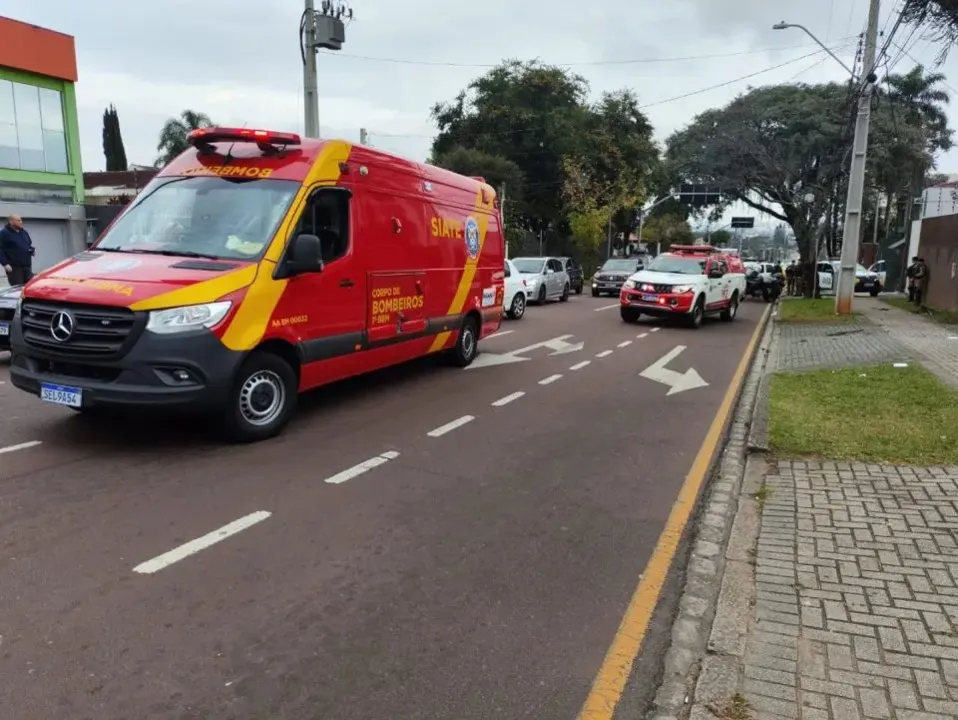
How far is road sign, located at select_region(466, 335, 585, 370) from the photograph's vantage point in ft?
38.1

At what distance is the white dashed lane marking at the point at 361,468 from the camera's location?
5.64 metres

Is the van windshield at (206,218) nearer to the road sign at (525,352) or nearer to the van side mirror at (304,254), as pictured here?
the van side mirror at (304,254)

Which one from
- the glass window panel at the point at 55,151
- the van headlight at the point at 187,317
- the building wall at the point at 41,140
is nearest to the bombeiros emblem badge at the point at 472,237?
the van headlight at the point at 187,317

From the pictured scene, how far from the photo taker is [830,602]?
12.7 feet

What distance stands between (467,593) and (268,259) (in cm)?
371

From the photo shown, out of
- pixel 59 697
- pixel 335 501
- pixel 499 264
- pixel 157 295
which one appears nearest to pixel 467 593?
pixel 335 501

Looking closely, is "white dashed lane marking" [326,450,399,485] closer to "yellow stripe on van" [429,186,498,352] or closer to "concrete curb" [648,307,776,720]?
"concrete curb" [648,307,776,720]

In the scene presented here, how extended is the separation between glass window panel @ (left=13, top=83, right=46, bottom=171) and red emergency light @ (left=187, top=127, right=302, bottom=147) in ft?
73.6

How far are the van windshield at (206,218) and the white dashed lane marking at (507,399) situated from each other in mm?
3282

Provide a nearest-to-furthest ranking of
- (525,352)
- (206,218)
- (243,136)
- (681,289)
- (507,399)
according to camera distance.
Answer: (206,218) < (243,136) < (507,399) < (525,352) < (681,289)

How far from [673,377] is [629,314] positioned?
757 centimetres

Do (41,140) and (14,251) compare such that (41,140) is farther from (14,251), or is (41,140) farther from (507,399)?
(507,399)

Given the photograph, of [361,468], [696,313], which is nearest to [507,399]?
[361,468]

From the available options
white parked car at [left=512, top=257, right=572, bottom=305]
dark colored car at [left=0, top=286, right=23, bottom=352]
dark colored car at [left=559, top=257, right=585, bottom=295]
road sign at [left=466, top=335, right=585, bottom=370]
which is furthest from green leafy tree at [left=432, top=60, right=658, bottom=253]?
dark colored car at [left=0, top=286, right=23, bottom=352]
